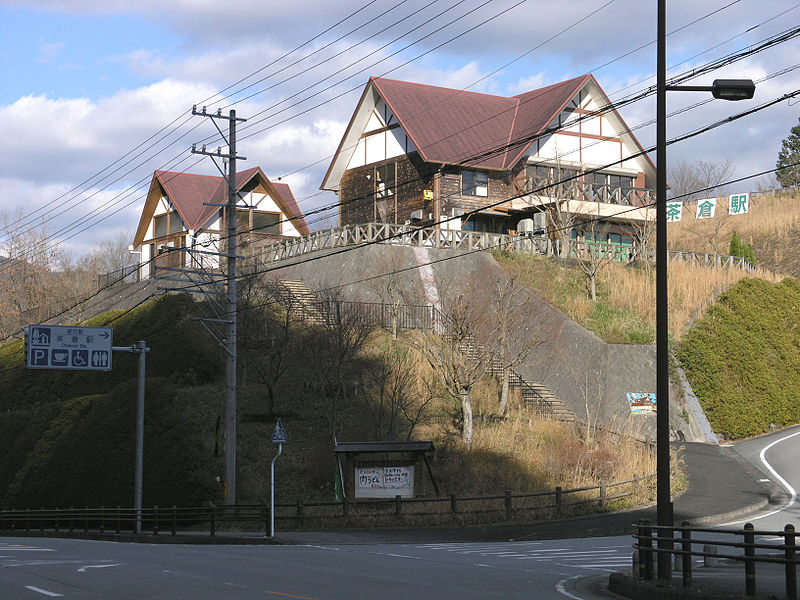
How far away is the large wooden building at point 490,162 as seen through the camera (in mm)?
53375

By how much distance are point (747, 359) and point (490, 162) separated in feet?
62.4

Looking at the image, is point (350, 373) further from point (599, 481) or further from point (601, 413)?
point (599, 481)

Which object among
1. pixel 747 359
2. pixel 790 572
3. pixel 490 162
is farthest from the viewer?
pixel 490 162

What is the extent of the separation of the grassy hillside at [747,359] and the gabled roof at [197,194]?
32698 mm

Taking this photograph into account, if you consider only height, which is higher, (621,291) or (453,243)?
(453,243)

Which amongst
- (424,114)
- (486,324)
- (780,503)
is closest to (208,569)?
(780,503)

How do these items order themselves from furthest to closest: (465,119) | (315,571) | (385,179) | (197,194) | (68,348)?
(197,194) → (465,119) → (385,179) → (68,348) → (315,571)

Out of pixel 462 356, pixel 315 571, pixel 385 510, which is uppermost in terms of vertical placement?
pixel 462 356

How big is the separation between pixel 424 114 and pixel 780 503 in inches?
1305

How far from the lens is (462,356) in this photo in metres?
34.5

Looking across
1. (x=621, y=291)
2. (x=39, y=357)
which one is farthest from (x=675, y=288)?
(x=39, y=357)

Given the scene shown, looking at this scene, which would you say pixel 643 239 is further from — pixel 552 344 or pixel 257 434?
pixel 257 434

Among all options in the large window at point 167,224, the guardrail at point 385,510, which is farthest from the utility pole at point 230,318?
the large window at point 167,224

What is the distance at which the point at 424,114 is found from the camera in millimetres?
55406
